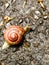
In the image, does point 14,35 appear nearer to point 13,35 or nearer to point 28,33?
point 13,35

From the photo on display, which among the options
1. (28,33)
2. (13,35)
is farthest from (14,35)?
(28,33)

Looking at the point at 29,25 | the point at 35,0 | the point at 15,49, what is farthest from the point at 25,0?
the point at 15,49

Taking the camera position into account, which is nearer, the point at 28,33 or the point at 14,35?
the point at 14,35
